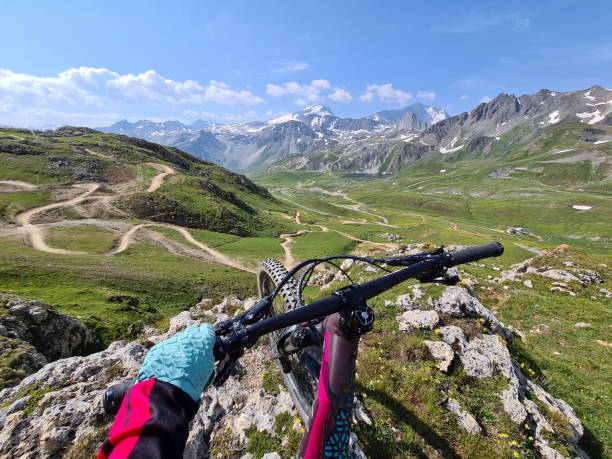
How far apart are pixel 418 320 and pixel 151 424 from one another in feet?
30.0

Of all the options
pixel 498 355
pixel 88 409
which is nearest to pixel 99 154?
pixel 88 409

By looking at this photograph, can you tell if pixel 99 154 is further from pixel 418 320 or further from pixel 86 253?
pixel 418 320

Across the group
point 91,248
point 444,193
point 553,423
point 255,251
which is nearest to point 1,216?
point 91,248

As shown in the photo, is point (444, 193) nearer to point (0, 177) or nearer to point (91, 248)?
point (91, 248)

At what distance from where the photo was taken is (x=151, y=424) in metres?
2.02

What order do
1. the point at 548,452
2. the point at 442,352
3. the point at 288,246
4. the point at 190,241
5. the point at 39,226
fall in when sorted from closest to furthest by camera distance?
the point at 548,452
the point at 442,352
the point at 39,226
the point at 190,241
the point at 288,246

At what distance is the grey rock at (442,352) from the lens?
7.38m

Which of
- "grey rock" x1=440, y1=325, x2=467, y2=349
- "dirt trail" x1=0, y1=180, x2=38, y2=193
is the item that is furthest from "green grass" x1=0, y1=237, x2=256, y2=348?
"dirt trail" x1=0, y1=180, x2=38, y2=193

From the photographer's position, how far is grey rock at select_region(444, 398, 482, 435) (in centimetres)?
597

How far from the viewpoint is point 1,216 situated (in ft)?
149

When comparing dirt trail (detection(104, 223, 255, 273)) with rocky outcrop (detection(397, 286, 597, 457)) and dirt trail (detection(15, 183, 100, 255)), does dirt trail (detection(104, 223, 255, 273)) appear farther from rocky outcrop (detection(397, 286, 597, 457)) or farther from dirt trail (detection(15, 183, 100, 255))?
rocky outcrop (detection(397, 286, 597, 457))

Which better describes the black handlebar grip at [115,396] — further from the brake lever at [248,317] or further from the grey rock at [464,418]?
the grey rock at [464,418]

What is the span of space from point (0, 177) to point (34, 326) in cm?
8307

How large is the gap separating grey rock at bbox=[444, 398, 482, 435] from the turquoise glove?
6.79 metres
